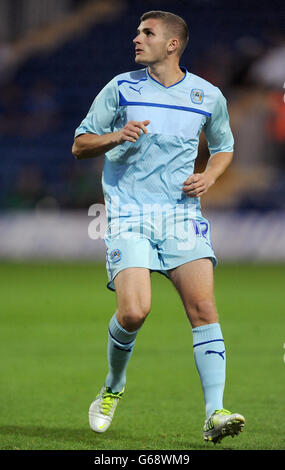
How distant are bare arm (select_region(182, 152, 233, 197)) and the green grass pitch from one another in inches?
55.8

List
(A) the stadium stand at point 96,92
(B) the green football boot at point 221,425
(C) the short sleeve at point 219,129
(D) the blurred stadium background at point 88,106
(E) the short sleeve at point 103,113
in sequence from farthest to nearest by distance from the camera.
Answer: (A) the stadium stand at point 96,92
(D) the blurred stadium background at point 88,106
(C) the short sleeve at point 219,129
(E) the short sleeve at point 103,113
(B) the green football boot at point 221,425

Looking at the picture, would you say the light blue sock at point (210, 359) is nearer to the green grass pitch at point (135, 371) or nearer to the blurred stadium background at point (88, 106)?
the green grass pitch at point (135, 371)

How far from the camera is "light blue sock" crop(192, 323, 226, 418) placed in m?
5.14

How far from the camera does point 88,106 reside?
2712 cm

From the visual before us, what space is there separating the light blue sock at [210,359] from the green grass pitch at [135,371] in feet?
1.06

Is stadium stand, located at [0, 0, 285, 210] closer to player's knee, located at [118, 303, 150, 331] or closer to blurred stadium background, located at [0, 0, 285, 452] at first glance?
blurred stadium background, located at [0, 0, 285, 452]

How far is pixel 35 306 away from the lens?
12.6 m

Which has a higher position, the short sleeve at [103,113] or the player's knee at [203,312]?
the short sleeve at [103,113]

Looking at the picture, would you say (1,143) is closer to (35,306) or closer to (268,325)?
(35,306)

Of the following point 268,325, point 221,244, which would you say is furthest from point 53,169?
point 268,325

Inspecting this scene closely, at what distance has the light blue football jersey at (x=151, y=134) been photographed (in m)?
5.47

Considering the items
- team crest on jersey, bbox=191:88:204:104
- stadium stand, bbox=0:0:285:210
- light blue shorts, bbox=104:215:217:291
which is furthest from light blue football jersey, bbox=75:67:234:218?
stadium stand, bbox=0:0:285:210

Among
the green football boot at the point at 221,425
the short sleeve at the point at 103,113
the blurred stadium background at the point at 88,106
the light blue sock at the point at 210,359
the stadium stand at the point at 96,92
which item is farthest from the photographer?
the stadium stand at the point at 96,92

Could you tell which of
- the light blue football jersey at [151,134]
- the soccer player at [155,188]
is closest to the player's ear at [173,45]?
the soccer player at [155,188]
